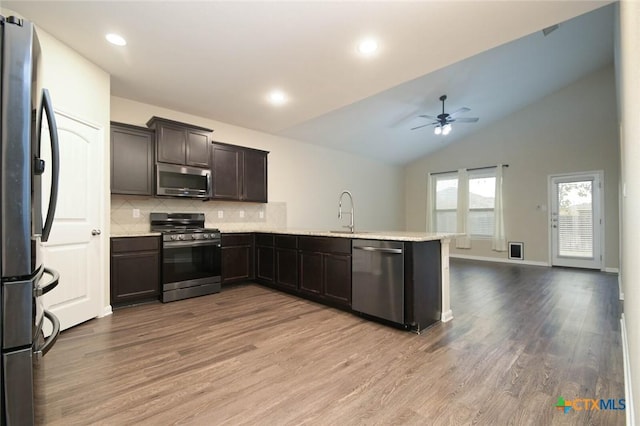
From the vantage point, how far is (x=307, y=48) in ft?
8.96

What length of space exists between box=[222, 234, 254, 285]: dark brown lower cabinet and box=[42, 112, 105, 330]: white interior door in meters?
1.50

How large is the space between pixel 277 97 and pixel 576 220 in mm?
6712

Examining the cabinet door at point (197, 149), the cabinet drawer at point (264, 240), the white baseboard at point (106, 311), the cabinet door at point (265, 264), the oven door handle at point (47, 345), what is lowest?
the white baseboard at point (106, 311)

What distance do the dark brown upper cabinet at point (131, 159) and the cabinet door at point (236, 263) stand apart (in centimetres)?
134

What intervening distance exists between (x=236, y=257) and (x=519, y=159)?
22.4ft

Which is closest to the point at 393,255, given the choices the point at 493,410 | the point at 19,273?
the point at 493,410

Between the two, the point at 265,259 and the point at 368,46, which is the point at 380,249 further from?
the point at 265,259

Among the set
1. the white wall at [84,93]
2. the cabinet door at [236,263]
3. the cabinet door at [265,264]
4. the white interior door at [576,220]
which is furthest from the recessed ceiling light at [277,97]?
the white interior door at [576,220]

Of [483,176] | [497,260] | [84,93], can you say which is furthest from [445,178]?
[84,93]

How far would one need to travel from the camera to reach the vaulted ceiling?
2215mm

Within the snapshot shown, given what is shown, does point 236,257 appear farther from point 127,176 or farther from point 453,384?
point 453,384

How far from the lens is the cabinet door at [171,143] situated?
3.70 meters

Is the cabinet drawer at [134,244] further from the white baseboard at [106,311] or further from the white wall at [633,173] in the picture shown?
the white wall at [633,173]

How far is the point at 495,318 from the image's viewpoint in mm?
3025
